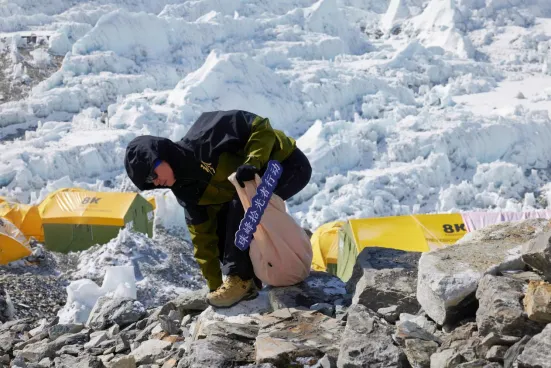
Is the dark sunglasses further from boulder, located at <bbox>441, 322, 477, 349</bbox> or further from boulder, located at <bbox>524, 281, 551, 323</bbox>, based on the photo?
boulder, located at <bbox>524, 281, 551, 323</bbox>

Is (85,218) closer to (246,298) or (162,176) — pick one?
(246,298)

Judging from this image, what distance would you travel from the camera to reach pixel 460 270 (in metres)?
1.85

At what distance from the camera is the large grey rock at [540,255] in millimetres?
1628

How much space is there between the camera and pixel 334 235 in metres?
7.21

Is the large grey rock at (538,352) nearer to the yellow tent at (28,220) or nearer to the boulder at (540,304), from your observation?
the boulder at (540,304)

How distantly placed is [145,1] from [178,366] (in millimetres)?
22253

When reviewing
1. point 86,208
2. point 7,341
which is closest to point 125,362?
point 7,341

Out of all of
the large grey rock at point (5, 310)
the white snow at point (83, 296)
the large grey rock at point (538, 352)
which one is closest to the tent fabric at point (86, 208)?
the white snow at point (83, 296)

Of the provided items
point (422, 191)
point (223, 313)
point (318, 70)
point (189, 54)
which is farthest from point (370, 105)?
point (223, 313)

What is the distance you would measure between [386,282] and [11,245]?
17.9ft

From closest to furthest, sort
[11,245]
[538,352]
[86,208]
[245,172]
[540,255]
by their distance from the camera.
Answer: [538,352], [540,255], [245,172], [11,245], [86,208]

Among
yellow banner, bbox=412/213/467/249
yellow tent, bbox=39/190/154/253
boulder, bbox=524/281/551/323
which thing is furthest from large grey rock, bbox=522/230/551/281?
yellow tent, bbox=39/190/154/253

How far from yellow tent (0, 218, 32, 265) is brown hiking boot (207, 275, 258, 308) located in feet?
15.9

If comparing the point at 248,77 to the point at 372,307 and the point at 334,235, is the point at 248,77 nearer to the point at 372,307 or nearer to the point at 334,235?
the point at 334,235
